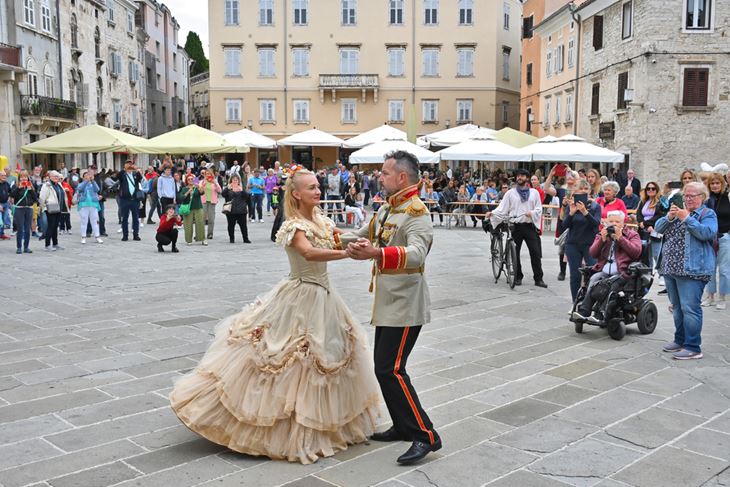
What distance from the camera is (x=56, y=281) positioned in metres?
10.7

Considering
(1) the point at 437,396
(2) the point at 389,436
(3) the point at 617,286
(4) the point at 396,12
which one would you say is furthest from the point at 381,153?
(4) the point at 396,12

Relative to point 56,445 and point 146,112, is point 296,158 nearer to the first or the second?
point 146,112

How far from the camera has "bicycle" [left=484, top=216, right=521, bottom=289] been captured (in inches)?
413

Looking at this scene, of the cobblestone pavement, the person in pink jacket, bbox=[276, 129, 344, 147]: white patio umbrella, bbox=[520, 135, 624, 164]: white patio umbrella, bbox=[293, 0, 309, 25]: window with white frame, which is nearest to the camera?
the cobblestone pavement

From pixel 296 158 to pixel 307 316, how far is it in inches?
1648

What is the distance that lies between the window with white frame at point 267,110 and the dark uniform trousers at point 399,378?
140 ft

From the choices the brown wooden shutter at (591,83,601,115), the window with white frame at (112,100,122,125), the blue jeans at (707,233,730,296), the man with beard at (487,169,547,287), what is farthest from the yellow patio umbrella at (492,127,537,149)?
the window with white frame at (112,100,122,125)

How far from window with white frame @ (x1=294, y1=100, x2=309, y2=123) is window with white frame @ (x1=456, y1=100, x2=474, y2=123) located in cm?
922

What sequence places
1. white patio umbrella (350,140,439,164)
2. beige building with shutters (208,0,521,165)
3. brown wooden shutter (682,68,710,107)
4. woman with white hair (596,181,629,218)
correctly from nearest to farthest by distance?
woman with white hair (596,181,629,218) → white patio umbrella (350,140,439,164) → brown wooden shutter (682,68,710,107) → beige building with shutters (208,0,521,165)

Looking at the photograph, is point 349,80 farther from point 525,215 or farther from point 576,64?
point 525,215

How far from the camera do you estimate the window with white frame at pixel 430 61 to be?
4538 cm

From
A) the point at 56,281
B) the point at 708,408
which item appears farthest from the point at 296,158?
the point at 708,408

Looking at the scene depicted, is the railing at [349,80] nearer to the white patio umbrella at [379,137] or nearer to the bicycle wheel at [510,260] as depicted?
the white patio umbrella at [379,137]

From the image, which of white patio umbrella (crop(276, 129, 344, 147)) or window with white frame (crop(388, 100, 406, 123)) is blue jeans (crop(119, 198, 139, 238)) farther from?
window with white frame (crop(388, 100, 406, 123))
